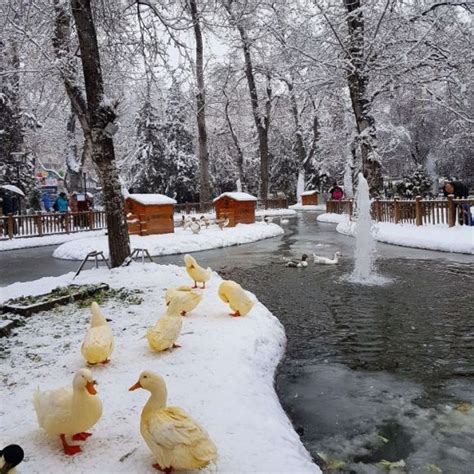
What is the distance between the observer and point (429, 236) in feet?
50.1

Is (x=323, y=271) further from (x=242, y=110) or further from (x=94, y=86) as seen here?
(x=242, y=110)

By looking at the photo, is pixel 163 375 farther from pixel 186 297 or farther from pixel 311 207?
pixel 311 207

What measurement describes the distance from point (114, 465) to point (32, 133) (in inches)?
1241

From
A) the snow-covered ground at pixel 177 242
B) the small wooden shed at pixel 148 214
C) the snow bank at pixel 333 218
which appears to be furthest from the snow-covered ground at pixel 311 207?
the small wooden shed at pixel 148 214

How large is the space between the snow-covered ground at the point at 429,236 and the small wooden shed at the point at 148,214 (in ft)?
26.7

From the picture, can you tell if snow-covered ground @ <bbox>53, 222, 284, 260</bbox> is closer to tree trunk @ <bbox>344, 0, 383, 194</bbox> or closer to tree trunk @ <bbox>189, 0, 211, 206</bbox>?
tree trunk @ <bbox>344, 0, 383, 194</bbox>

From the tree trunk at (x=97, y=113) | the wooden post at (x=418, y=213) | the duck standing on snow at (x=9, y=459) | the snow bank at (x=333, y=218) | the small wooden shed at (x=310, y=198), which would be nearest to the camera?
the duck standing on snow at (x=9, y=459)

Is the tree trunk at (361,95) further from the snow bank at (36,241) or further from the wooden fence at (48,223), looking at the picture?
the wooden fence at (48,223)

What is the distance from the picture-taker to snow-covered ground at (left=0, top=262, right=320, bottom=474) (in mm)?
3186

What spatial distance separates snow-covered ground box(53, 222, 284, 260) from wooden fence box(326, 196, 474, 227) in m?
4.80

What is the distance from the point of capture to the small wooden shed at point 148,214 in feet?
60.5

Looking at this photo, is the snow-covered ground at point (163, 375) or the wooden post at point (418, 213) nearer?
the snow-covered ground at point (163, 375)

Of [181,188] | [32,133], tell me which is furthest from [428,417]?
[181,188]

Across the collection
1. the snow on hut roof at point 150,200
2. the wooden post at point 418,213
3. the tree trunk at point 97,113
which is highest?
the tree trunk at point 97,113
